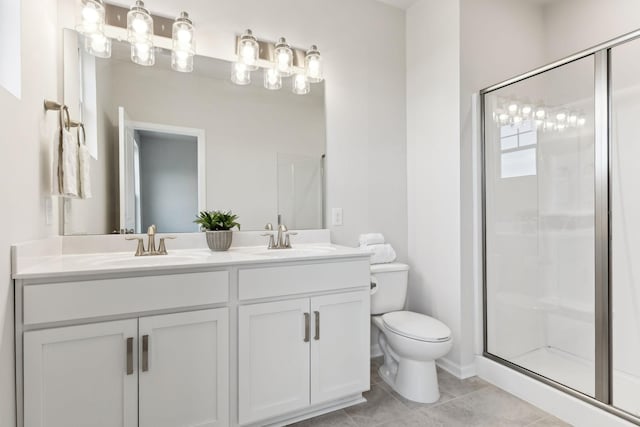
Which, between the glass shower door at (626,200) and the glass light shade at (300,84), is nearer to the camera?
the glass shower door at (626,200)

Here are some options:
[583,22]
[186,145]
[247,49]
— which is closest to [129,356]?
[186,145]

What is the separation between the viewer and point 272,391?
5.07 feet

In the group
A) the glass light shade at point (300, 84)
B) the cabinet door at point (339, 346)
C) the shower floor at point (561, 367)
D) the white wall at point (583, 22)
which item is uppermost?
the white wall at point (583, 22)

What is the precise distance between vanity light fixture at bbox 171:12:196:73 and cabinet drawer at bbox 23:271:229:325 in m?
1.24

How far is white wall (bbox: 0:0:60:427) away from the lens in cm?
108

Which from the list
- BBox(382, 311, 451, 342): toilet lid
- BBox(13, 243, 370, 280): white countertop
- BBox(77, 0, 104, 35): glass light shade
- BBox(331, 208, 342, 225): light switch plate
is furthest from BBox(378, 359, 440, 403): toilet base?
BBox(77, 0, 104, 35): glass light shade

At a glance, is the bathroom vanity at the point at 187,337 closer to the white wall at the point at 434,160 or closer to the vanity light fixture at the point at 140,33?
the white wall at the point at 434,160

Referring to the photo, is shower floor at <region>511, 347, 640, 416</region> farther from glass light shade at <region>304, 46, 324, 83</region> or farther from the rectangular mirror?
glass light shade at <region>304, 46, 324, 83</region>

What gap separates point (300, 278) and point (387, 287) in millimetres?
827

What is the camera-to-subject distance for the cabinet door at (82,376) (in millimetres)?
1155

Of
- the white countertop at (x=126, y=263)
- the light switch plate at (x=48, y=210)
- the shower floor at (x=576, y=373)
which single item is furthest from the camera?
the shower floor at (x=576, y=373)

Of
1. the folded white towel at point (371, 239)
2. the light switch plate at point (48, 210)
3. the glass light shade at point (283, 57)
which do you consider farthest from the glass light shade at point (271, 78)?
the light switch plate at point (48, 210)

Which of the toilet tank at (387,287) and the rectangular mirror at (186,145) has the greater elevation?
the rectangular mirror at (186,145)

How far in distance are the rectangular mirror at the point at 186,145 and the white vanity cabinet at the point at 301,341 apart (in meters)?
0.60
